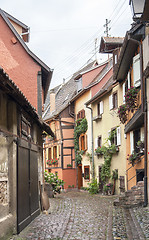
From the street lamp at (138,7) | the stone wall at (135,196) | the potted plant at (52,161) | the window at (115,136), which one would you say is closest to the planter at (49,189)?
the window at (115,136)

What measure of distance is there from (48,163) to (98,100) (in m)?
10.9

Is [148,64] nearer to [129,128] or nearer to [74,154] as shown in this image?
[129,128]

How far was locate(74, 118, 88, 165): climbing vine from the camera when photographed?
94.0ft

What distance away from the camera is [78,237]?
7945 mm

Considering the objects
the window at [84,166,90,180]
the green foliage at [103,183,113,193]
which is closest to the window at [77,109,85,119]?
the window at [84,166,90,180]

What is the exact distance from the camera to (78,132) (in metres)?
30.0

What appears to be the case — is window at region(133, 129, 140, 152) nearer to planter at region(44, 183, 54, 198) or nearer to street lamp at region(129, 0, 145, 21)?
planter at region(44, 183, 54, 198)

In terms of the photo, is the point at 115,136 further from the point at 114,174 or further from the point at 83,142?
the point at 83,142

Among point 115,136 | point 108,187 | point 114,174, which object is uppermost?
point 115,136

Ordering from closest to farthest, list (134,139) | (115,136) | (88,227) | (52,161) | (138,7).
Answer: (138,7) < (88,227) < (134,139) < (115,136) < (52,161)

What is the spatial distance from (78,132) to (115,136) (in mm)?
8680

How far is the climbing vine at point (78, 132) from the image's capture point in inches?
1128

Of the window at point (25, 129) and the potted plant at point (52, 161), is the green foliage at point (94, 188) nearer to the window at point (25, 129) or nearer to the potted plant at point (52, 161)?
the potted plant at point (52, 161)

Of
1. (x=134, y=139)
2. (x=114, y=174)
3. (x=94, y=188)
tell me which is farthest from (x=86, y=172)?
(x=134, y=139)
